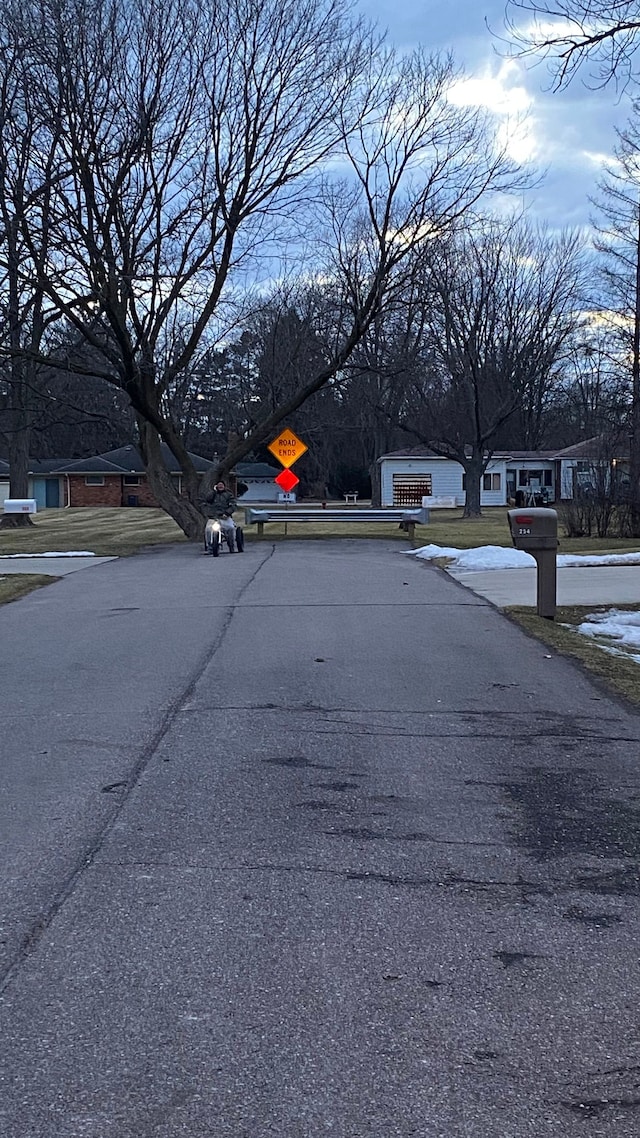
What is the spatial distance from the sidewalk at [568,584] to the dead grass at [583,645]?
569 millimetres

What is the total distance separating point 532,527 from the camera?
13508 millimetres

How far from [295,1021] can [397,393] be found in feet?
164

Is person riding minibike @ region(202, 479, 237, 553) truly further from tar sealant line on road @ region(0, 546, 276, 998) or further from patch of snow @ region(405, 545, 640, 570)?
tar sealant line on road @ region(0, 546, 276, 998)

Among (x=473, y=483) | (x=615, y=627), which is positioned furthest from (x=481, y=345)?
(x=615, y=627)

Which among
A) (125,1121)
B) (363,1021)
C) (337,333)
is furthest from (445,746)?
(337,333)

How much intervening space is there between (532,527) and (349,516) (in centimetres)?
2298

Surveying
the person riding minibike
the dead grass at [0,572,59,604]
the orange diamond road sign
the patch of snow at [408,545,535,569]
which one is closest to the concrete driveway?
the dead grass at [0,572,59,604]

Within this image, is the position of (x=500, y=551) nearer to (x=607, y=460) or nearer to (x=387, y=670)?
(x=607, y=460)

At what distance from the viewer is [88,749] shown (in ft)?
25.5

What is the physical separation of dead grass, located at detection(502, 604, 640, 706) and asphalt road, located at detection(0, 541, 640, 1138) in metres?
0.28

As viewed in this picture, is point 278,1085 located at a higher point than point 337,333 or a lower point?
lower

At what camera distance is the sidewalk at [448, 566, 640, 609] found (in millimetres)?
16578

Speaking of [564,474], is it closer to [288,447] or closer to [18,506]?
[18,506]

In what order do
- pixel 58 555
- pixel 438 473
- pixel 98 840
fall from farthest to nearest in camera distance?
pixel 438 473 → pixel 58 555 → pixel 98 840
